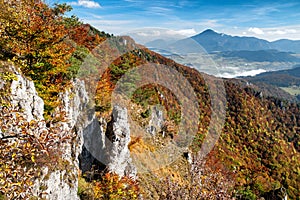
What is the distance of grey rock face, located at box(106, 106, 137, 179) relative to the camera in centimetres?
1362

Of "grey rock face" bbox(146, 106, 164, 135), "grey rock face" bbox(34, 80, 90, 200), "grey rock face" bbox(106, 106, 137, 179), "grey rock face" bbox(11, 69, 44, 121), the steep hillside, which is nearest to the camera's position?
the steep hillside

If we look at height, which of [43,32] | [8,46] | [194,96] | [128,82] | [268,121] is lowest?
[268,121]

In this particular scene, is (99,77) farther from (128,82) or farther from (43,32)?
(43,32)

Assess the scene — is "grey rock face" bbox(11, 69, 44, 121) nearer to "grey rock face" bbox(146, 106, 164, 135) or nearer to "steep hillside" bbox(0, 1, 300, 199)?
"steep hillside" bbox(0, 1, 300, 199)

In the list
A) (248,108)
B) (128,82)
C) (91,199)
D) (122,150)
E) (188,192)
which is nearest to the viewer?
(188,192)

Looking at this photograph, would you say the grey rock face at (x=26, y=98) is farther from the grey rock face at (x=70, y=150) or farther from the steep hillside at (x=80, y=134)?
the grey rock face at (x=70, y=150)

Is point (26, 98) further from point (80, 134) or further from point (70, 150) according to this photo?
point (80, 134)

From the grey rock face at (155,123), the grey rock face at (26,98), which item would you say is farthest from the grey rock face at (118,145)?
the grey rock face at (155,123)

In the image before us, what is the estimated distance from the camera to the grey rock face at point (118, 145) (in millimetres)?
13625

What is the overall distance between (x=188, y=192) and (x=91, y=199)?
16.4 feet

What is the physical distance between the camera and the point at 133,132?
71.3 feet

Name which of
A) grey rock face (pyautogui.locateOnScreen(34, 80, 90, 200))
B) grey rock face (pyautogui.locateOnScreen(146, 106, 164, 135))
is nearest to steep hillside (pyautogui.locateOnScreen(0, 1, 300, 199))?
grey rock face (pyautogui.locateOnScreen(34, 80, 90, 200))

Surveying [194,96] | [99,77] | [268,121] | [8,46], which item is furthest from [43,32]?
[268,121]

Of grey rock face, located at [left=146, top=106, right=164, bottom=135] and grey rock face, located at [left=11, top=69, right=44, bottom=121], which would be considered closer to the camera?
grey rock face, located at [left=11, top=69, right=44, bottom=121]
